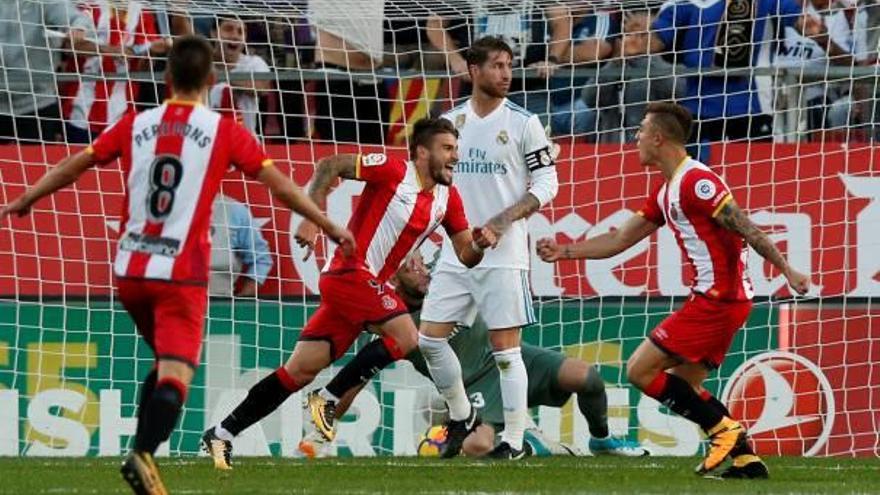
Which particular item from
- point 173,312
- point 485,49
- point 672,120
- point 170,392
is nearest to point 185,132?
point 173,312

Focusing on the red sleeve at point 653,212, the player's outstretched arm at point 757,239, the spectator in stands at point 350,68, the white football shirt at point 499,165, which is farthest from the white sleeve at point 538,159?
the spectator in stands at point 350,68

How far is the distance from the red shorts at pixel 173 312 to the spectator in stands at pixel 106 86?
5343 millimetres

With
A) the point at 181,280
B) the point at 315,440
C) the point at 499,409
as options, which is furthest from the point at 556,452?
the point at 181,280

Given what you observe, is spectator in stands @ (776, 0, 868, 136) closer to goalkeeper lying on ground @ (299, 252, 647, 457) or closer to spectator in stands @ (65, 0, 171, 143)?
goalkeeper lying on ground @ (299, 252, 647, 457)

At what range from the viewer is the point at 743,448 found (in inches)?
387

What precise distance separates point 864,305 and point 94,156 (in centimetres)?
634

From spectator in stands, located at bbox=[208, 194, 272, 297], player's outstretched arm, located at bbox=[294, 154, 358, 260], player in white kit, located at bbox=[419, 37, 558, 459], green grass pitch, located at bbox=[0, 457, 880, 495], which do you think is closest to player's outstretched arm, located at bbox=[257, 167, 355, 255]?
green grass pitch, located at bbox=[0, 457, 880, 495]

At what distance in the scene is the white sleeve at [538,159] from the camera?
1102 centimetres

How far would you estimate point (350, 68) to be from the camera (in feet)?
44.2

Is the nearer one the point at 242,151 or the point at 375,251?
the point at 242,151

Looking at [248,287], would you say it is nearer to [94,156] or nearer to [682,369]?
[682,369]

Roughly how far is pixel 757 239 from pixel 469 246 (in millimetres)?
1776

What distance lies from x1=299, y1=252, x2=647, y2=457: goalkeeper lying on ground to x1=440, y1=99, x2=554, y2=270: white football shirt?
0.81 meters

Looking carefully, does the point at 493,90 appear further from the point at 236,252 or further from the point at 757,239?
the point at 236,252
